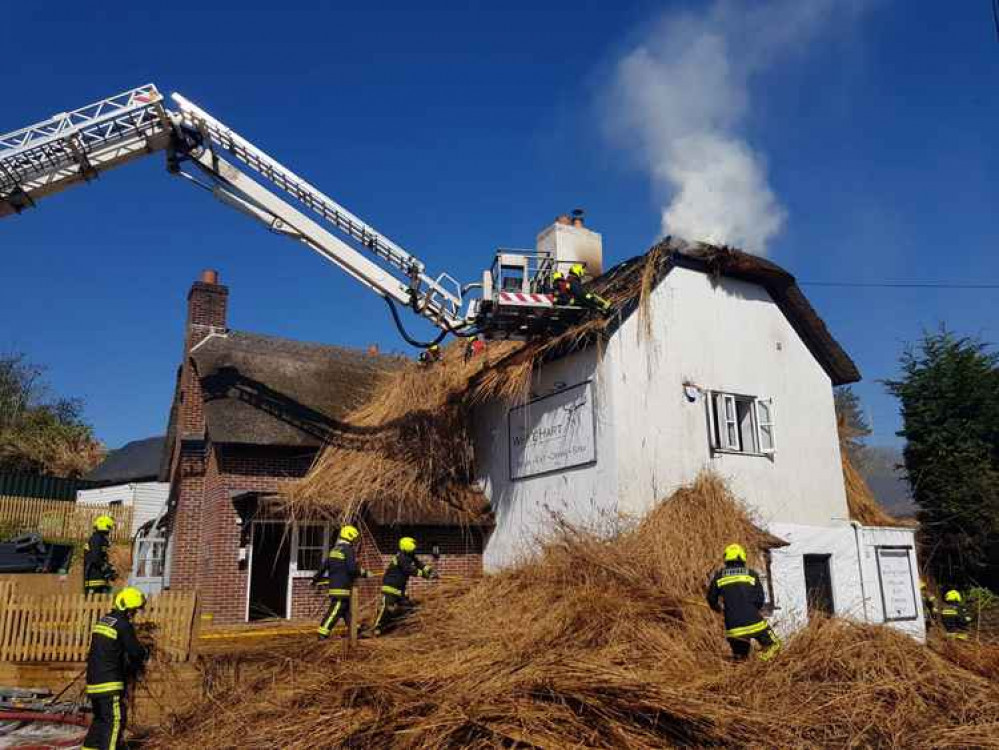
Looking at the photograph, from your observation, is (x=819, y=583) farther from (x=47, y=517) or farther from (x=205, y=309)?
(x=47, y=517)

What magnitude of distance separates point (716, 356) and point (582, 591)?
245 inches

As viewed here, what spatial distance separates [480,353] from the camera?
1582 cm

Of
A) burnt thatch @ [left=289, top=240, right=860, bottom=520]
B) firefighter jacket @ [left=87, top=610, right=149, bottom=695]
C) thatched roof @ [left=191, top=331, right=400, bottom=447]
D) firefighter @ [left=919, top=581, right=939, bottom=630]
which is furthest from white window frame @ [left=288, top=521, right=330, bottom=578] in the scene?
firefighter @ [left=919, top=581, right=939, bottom=630]

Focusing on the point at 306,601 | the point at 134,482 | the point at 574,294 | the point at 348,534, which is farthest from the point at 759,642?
the point at 134,482

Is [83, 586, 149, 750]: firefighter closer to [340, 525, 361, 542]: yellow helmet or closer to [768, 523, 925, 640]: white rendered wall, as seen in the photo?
[340, 525, 361, 542]: yellow helmet

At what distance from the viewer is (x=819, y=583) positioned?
13.0 m

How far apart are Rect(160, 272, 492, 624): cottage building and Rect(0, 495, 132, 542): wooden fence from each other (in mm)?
13209

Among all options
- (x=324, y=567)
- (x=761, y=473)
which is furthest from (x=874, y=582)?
(x=324, y=567)

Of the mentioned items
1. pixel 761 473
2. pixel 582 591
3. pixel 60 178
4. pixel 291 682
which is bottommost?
pixel 291 682

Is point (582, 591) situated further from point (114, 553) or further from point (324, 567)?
point (114, 553)

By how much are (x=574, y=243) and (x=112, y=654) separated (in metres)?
12.1

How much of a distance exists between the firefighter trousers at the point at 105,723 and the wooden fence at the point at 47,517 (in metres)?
23.0

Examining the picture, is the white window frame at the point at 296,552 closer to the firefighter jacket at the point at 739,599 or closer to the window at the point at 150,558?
the window at the point at 150,558

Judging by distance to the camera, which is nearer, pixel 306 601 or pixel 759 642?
pixel 759 642
